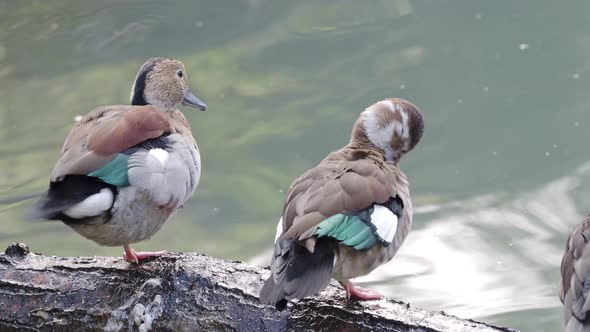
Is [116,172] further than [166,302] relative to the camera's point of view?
Yes

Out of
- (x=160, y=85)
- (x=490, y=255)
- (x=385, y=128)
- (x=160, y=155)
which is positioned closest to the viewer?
(x=160, y=155)

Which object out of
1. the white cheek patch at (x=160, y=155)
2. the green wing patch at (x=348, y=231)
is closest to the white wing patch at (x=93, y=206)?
the white cheek patch at (x=160, y=155)

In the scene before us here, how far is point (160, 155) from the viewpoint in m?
3.40

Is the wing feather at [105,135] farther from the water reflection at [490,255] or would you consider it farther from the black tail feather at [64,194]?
the water reflection at [490,255]

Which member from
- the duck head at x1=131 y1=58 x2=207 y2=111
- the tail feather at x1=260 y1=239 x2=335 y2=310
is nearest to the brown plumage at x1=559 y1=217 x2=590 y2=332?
the tail feather at x1=260 y1=239 x2=335 y2=310

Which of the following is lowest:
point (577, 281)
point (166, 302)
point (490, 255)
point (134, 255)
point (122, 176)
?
point (490, 255)

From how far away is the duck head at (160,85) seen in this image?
4.04m

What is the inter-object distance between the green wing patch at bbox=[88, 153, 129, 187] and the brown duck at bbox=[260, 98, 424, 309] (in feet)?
1.81

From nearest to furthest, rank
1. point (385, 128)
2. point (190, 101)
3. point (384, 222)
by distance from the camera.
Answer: point (384, 222)
point (385, 128)
point (190, 101)

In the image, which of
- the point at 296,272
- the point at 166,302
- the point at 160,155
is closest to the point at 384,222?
the point at 296,272

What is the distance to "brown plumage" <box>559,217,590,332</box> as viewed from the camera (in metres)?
2.65

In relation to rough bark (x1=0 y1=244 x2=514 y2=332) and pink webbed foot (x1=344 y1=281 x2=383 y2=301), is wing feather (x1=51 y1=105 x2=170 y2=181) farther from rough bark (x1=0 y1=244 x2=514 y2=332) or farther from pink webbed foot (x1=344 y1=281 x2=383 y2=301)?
pink webbed foot (x1=344 y1=281 x2=383 y2=301)

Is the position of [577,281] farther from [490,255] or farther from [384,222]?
[490,255]

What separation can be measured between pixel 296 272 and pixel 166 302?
0.54 metres
